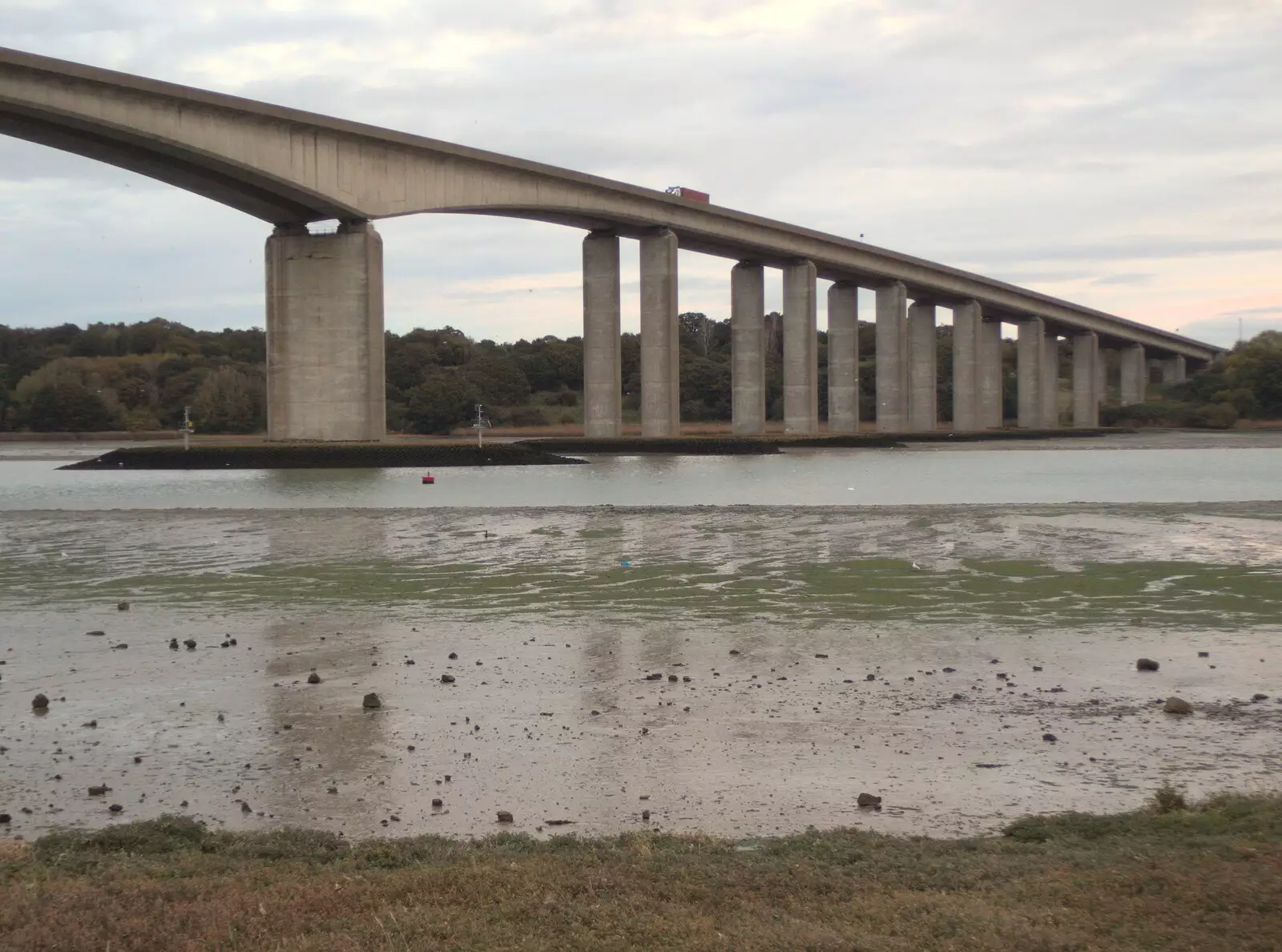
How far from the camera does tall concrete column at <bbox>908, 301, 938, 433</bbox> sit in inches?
4114

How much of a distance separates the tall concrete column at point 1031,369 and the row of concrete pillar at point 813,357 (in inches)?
3.9

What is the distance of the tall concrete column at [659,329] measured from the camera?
75.4 meters

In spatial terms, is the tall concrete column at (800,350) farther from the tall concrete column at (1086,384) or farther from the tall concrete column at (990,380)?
the tall concrete column at (1086,384)

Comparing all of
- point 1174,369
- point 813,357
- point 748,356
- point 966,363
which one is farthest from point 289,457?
point 1174,369

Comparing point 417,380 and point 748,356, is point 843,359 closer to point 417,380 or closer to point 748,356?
point 748,356

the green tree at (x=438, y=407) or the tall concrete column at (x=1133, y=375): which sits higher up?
the tall concrete column at (x=1133, y=375)

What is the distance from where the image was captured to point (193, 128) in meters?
48.4

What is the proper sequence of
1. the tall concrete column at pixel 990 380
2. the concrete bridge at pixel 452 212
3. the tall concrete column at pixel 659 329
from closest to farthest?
1. the concrete bridge at pixel 452 212
2. the tall concrete column at pixel 659 329
3. the tall concrete column at pixel 990 380

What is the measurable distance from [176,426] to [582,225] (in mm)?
48102

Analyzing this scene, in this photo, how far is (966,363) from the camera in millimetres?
108562

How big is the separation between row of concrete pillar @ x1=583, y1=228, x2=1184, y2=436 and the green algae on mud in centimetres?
1856

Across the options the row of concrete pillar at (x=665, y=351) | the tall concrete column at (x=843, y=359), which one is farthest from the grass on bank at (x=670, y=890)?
the tall concrete column at (x=843, y=359)

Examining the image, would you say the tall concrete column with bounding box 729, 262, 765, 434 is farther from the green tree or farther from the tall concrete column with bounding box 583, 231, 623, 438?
the green tree

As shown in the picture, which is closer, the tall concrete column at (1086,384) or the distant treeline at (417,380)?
the distant treeline at (417,380)
